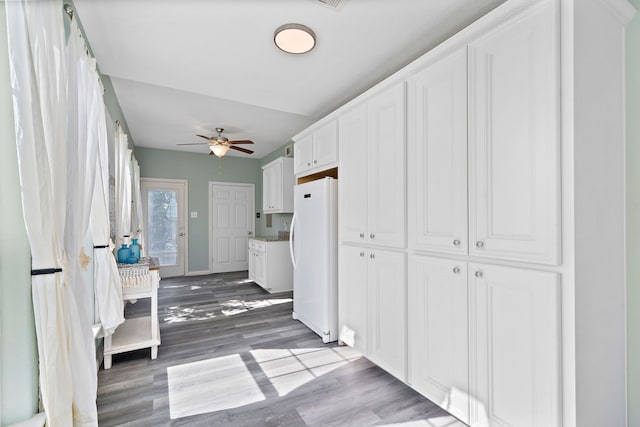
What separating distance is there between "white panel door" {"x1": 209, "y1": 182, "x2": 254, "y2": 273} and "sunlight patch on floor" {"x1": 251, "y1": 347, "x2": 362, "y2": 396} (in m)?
4.18

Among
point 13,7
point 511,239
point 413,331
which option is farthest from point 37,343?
point 511,239

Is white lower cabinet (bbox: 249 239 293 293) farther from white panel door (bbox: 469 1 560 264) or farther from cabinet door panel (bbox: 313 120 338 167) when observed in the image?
white panel door (bbox: 469 1 560 264)

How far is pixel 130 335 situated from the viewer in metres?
2.70

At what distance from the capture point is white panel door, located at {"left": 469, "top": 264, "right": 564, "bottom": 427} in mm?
1310

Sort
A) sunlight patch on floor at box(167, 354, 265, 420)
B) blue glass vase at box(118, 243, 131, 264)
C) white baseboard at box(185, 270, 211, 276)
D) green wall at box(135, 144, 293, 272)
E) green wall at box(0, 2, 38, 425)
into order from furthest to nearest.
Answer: white baseboard at box(185, 270, 211, 276)
green wall at box(135, 144, 293, 272)
blue glass vase at box(118, 243, 131, 264)
sunlight patch on floor at box(167, 354, 265, 420)
green wall at box(0, 2, 38, 425)

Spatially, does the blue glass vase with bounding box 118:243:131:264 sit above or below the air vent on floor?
below

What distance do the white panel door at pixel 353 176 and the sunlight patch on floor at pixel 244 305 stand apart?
197 cm

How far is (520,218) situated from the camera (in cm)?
141

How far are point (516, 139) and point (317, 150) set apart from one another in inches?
79.9

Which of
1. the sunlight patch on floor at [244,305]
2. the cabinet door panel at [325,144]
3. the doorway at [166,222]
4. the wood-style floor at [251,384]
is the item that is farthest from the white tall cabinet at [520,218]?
the doorway at [166,222]

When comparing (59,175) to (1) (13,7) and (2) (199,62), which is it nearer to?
(1) (13,7)

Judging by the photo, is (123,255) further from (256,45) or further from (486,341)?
(486,341)

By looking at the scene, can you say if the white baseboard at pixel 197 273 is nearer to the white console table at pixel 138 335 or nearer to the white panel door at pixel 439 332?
the white console table at pixel 138 335

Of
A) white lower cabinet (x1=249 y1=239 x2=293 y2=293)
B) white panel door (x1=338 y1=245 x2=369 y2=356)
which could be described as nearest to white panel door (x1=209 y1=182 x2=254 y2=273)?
white lower cabinet (x1=249 y1=239 x2=293 y2=293)
